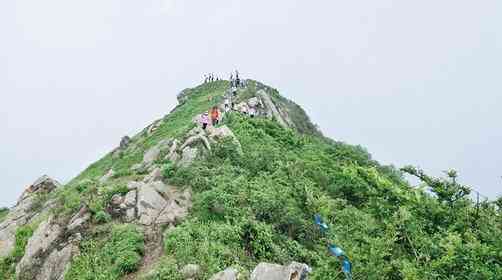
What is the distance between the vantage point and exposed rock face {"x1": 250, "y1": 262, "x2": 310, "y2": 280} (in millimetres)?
12898

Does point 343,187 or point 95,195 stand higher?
point 343,187

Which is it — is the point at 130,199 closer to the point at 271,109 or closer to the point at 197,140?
the point at 197,140

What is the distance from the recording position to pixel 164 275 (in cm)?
1402

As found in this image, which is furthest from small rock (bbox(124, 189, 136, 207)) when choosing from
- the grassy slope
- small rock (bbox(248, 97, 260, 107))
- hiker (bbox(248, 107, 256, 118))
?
small rock (bbox(248, 97, 260, 107))

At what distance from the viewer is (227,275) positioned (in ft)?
44.3

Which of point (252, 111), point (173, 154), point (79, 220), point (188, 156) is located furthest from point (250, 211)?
point (252, 111)

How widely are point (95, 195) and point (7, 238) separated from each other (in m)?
5.26

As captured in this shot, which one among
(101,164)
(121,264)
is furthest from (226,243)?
(101,164)

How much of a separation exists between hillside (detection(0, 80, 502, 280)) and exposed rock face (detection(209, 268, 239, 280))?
0.03 metres

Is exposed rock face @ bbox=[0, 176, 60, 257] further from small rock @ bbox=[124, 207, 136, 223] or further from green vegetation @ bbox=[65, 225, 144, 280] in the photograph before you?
small rock @ bbox=[124, 207, 136, 223]

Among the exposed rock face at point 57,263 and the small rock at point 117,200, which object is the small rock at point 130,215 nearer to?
the small rock at point 117,200

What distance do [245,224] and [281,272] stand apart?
365 cm

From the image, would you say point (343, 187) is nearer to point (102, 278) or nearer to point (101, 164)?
point (102, 278)

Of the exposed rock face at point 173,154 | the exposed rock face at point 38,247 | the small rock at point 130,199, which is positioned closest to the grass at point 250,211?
the small rock at point 130,199
